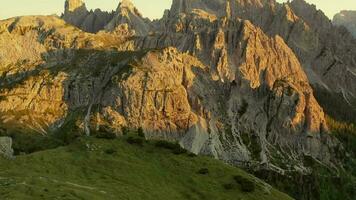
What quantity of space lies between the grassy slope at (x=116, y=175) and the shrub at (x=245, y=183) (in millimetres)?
1121

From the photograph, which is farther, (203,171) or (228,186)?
(203,171)

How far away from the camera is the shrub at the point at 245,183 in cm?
12918

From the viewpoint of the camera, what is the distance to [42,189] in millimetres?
91250

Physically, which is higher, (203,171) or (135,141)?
(135,141)

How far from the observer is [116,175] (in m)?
122

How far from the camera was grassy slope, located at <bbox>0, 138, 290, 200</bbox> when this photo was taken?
9675cm

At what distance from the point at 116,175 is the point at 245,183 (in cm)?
3157

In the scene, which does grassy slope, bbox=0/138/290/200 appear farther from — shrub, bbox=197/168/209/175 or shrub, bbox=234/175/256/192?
shrub, bbox=234/175/256/192

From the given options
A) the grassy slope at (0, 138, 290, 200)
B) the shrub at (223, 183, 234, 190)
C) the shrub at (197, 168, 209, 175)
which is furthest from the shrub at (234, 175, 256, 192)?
the shrub at (197, 168, 209, 175)

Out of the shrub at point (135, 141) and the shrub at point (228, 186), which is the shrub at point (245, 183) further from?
the shrub at point (135, 141)

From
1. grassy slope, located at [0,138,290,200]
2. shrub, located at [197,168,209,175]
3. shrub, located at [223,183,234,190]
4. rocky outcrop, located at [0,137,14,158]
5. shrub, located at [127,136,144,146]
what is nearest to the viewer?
grassy slope, located at [0,138,290,200]

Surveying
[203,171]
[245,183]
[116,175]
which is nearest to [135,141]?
[203,171]

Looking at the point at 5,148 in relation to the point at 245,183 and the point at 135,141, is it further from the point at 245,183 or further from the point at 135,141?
the point at 245,183

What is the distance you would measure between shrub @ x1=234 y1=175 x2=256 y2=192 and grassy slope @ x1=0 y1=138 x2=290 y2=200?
1.12 m
